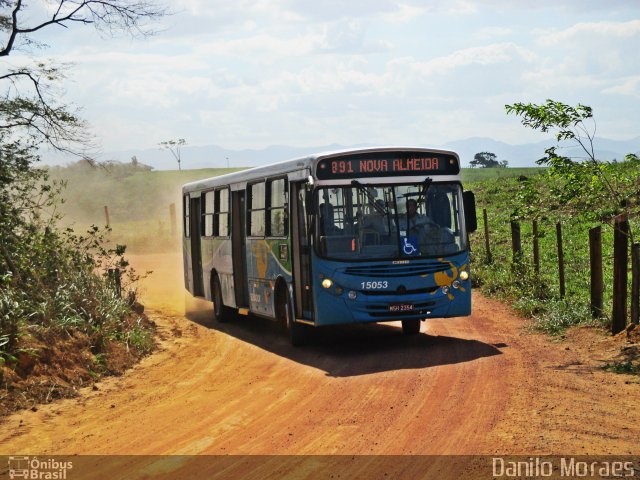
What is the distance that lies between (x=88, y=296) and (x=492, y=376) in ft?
25.1

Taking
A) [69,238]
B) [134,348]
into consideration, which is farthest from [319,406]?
[69,238]

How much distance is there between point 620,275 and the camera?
14.3 meters

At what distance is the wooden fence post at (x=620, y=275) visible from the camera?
46.2 ft

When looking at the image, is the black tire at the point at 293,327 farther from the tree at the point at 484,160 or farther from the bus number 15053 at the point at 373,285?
the tree at the point at 484,160

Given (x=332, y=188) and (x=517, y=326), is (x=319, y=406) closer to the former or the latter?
(x=332, y=188)

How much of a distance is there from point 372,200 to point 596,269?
156 inches

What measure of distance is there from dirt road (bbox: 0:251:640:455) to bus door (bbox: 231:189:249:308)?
2.18m

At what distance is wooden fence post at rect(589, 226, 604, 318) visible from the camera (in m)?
15.7

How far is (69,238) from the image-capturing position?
61.7 ft

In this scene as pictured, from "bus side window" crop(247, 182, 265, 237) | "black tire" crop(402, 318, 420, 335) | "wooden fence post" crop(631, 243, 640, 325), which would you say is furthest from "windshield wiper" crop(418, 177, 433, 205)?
"bus side window" crop(247, 182, 265, 237)

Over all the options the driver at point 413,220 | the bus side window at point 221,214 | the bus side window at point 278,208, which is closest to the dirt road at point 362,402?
the driver at point 413,220

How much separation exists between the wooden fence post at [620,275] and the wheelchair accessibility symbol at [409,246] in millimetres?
2992

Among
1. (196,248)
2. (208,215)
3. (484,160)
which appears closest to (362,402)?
(208,215)

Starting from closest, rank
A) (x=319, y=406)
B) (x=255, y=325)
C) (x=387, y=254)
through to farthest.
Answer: (x=319, y=406) → (x=387, y=254) → (x=255, y=325)
